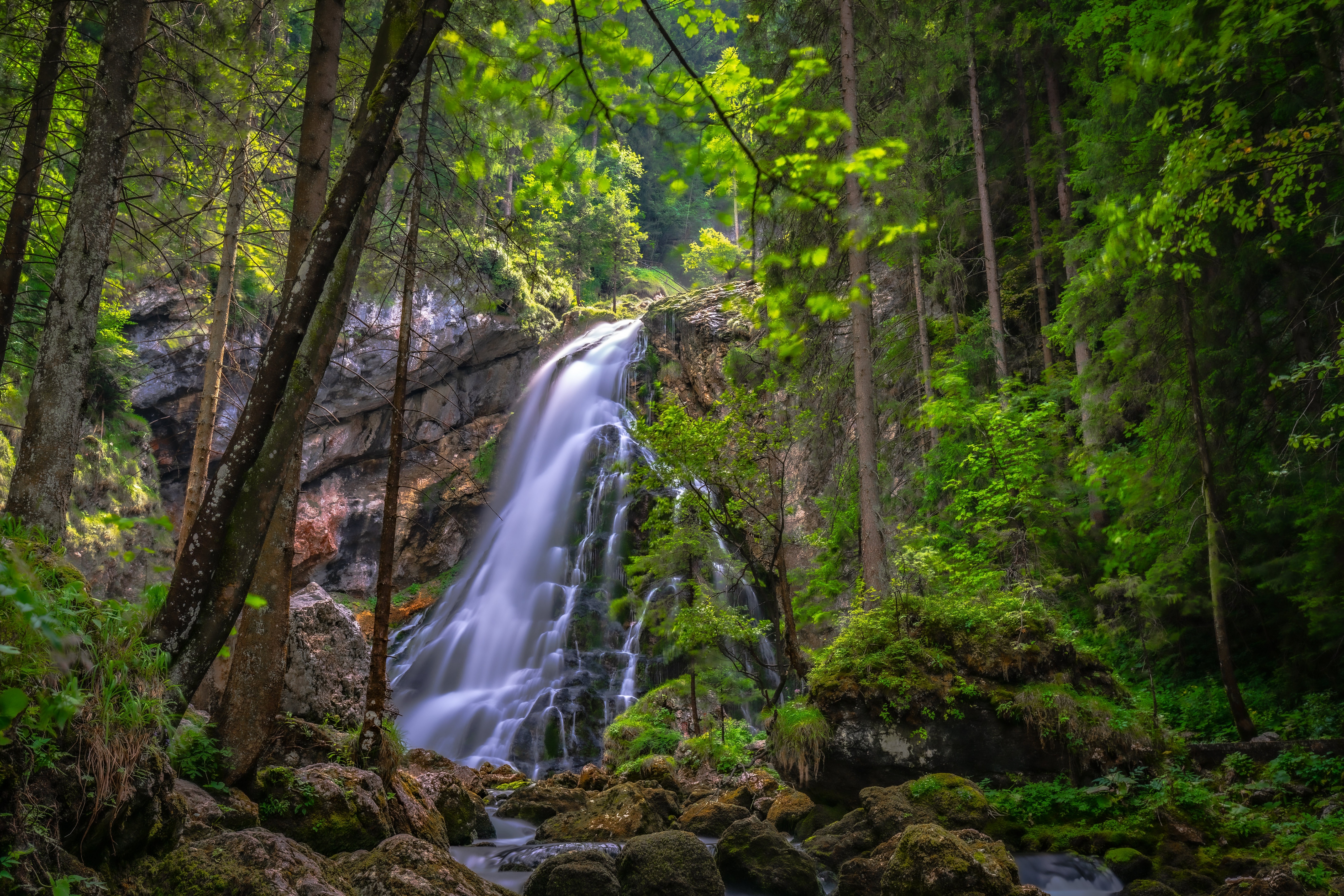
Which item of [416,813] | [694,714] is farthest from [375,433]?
[416,813]

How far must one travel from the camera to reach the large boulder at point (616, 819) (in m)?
9.02

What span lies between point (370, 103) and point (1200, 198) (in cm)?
690

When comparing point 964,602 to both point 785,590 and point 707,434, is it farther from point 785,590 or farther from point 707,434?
point 707,434

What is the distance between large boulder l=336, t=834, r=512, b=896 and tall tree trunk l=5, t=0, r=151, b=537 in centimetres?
309

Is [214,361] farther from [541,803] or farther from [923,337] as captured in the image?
[923,337]

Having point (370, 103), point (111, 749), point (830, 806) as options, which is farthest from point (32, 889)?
point (830, 806)

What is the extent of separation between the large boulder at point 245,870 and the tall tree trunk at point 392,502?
10.0 ft

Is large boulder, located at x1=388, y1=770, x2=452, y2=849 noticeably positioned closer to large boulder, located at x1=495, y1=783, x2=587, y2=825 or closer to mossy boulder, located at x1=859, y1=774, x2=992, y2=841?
large boulder, located at x1=495, y1=783, x2=587, y2=825

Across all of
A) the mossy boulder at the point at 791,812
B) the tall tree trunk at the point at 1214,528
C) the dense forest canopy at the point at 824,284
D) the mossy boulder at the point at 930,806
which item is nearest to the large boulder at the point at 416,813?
the dense forest canopy at the point at 824,284

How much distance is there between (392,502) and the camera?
7867 millimetres

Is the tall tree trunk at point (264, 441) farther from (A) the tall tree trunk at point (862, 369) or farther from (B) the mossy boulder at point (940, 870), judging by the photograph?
(A) the tall tree trunk at point (862, 369)

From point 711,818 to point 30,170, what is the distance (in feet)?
32.6

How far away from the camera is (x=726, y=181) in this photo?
136 inches

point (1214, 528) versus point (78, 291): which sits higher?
point (78, 291)
